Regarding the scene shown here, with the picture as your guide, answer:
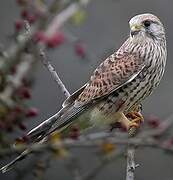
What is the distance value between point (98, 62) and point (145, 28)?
9.34ft

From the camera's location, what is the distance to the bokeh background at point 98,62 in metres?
7.76

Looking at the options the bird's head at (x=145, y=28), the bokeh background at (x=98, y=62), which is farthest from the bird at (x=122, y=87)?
the bokeh background at (x=98, y=62)

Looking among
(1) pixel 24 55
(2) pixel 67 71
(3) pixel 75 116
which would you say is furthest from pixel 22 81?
(2) pixel 67 71

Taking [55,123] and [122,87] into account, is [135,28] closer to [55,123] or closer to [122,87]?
[122,87]

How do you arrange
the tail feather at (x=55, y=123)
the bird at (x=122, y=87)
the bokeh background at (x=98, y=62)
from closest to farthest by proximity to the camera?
the tail feather at (x=55, y=123) < the bird at (x=122, y=87) < the bokeh background at (x=98, y=62)

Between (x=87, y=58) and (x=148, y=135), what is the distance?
44cm

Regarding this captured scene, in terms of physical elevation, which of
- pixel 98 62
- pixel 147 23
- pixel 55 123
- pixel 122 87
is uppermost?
pixel 98 62

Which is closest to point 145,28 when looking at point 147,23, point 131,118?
point 147,23

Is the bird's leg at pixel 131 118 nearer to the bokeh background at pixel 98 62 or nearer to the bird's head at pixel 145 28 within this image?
the bird's head at pixel 145 28

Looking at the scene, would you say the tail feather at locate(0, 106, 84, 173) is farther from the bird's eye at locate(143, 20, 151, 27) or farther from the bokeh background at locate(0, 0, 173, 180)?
the bokeh background at locate(0, 0, 173, 180)

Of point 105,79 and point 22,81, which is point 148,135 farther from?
point 105,79

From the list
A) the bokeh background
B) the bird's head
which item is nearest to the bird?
the bird's head

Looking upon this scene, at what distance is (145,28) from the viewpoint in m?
4.81

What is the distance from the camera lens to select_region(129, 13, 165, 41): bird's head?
186 inches
